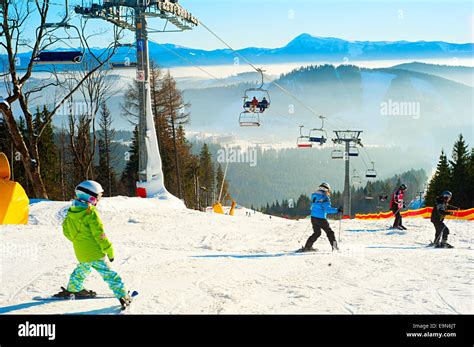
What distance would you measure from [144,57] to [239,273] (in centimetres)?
1316

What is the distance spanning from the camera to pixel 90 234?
6.29 metres

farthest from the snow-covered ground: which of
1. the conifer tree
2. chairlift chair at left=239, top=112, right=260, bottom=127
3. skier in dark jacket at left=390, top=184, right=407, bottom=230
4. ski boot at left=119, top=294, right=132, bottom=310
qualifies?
the conifer tree

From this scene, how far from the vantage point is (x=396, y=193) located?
55.4ft

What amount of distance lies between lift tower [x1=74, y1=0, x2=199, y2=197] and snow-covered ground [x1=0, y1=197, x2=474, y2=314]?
5335 mm

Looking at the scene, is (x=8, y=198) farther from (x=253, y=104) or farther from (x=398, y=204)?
(x=398, y=204)

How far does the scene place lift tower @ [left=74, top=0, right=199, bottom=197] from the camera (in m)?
19.4

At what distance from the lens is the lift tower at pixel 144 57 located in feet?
63.7

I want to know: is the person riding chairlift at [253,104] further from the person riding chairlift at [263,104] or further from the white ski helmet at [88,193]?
the white ski helmet at [88,193]

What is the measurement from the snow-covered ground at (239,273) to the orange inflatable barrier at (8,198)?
1100 mm

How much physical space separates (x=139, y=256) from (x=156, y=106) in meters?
30.9

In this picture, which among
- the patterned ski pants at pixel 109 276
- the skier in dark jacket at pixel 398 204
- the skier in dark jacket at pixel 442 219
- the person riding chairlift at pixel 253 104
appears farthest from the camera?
Answer: the person riding chairlift at pixel 253 104

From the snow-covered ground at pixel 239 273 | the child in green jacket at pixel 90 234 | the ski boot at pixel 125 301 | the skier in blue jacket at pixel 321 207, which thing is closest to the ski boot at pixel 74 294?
the snow-covered ground at pixel 239 273
